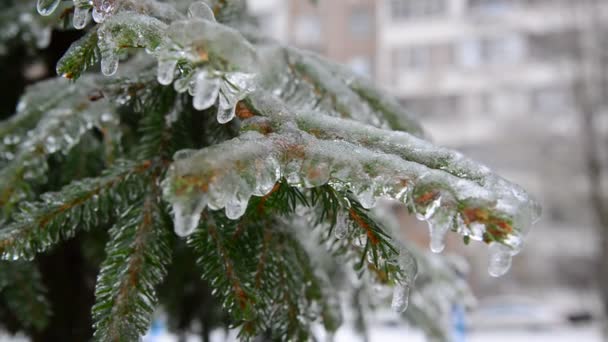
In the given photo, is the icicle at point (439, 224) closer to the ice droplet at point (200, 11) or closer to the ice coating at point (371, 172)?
the ice coating at point (371, 172)

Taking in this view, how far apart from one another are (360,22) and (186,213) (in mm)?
22221

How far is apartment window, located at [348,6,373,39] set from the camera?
71.2 feet

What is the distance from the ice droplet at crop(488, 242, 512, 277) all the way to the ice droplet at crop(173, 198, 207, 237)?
0.32 m

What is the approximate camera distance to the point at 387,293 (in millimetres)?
1088

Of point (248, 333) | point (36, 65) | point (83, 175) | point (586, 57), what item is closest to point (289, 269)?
point (248, 333)

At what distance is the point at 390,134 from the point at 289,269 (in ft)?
1.21

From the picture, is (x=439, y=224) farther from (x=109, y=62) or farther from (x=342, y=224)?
(x=109, y=62)

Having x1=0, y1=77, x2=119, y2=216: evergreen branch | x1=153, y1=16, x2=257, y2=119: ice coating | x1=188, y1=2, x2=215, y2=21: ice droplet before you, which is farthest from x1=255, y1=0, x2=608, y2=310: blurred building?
x1=153, y1=16, x2=257, y2=119: ice coating

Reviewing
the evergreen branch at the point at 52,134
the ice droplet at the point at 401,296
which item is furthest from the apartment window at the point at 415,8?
the ice droplet at the point at 401,296

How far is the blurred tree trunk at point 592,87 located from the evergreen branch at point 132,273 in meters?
9.37

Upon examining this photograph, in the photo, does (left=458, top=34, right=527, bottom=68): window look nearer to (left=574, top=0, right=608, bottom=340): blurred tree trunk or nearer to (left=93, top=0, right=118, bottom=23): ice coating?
(left=574, top=0, right=608, bottom=340): blurred tree trunk

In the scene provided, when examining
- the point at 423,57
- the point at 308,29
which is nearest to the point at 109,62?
the point at 423,57

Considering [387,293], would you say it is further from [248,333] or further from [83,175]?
[83,175]

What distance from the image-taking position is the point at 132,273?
0.84 m
